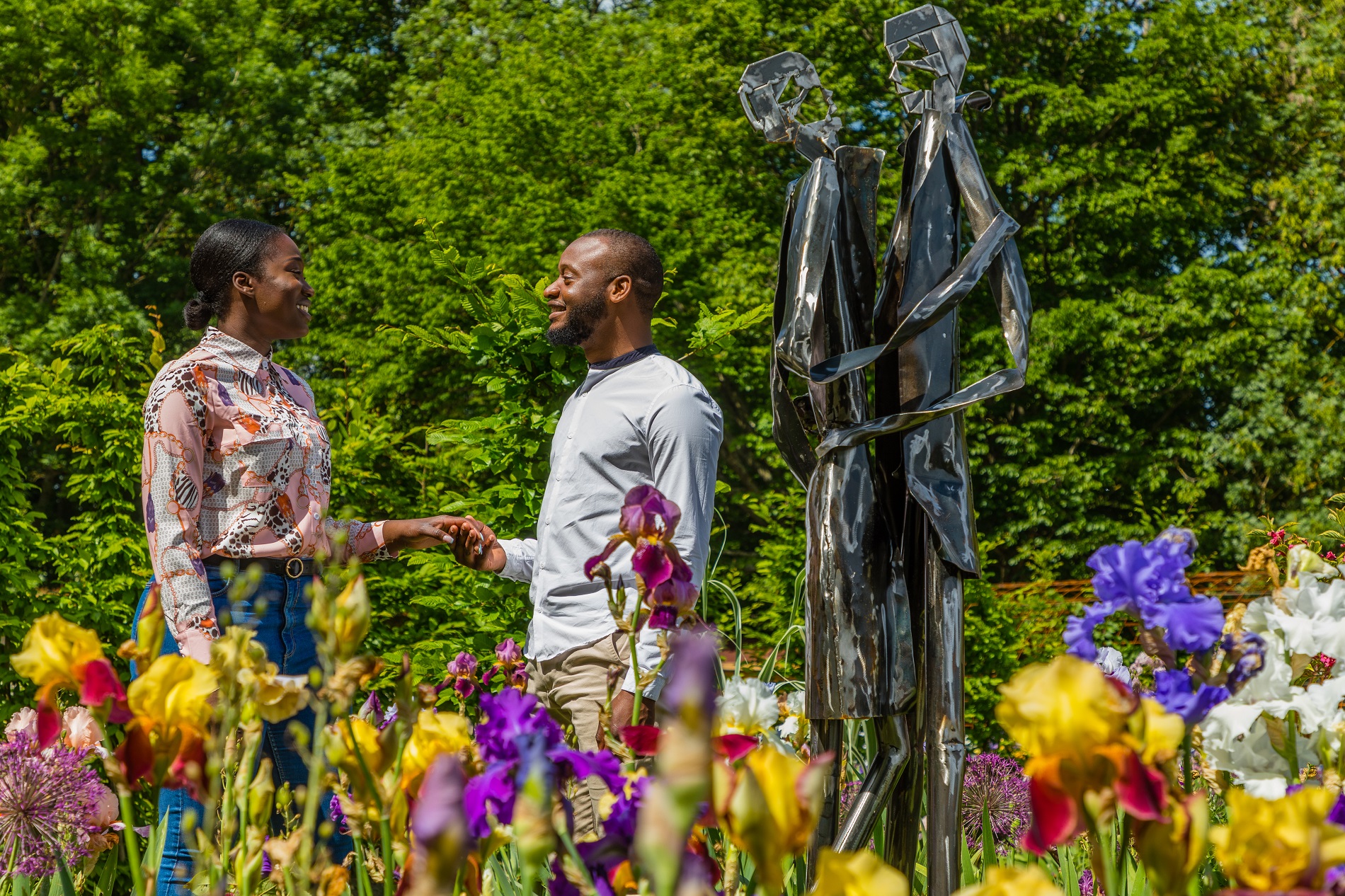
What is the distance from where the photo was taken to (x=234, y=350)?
218 centimetres

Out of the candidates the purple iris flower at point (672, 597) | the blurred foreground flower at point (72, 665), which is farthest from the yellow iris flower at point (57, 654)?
the purple iris flower at point (672, 597)

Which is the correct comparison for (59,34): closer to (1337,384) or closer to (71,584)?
(71,584)

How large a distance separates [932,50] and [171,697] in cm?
201

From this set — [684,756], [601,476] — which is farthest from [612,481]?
[684,756]

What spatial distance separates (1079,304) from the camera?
14328 mm

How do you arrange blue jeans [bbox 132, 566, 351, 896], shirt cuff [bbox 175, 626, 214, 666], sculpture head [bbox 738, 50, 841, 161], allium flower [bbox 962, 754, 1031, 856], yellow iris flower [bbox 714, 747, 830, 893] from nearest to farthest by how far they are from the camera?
1. yellow iris flower [bbox 714, 747, 830, 893]
2. shirt cuff [bbox 175, 626, 214, 666]
3. blue jeans [bbox 132, 566, 351, 896]
4. sculpture head [bbox 738, 50, 841, 161]
5. allium flower [bbox 962, 754, 1031, 856]

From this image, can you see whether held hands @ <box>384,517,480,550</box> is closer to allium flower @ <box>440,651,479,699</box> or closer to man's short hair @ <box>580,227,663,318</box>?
allium flower @ <box>440,651,479,699</box>

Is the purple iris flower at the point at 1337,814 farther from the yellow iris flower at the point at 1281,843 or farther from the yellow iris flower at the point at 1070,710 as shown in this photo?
the yellow iris flower at the point at 1070,710

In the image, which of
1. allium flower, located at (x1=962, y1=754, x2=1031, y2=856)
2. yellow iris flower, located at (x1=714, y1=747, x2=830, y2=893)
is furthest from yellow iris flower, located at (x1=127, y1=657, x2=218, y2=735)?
allium flower, located at (x1=962, y1=754, x2=1031, y2=856)

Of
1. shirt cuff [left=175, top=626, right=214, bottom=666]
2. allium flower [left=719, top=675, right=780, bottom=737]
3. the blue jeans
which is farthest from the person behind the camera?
the blue jeans

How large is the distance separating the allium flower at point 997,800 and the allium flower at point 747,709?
241cm

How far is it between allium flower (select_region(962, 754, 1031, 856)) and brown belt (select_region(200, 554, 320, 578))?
7.43 feet

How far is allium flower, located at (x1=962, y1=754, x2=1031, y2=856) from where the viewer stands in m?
3.82

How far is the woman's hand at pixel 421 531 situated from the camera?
2.33 meters
